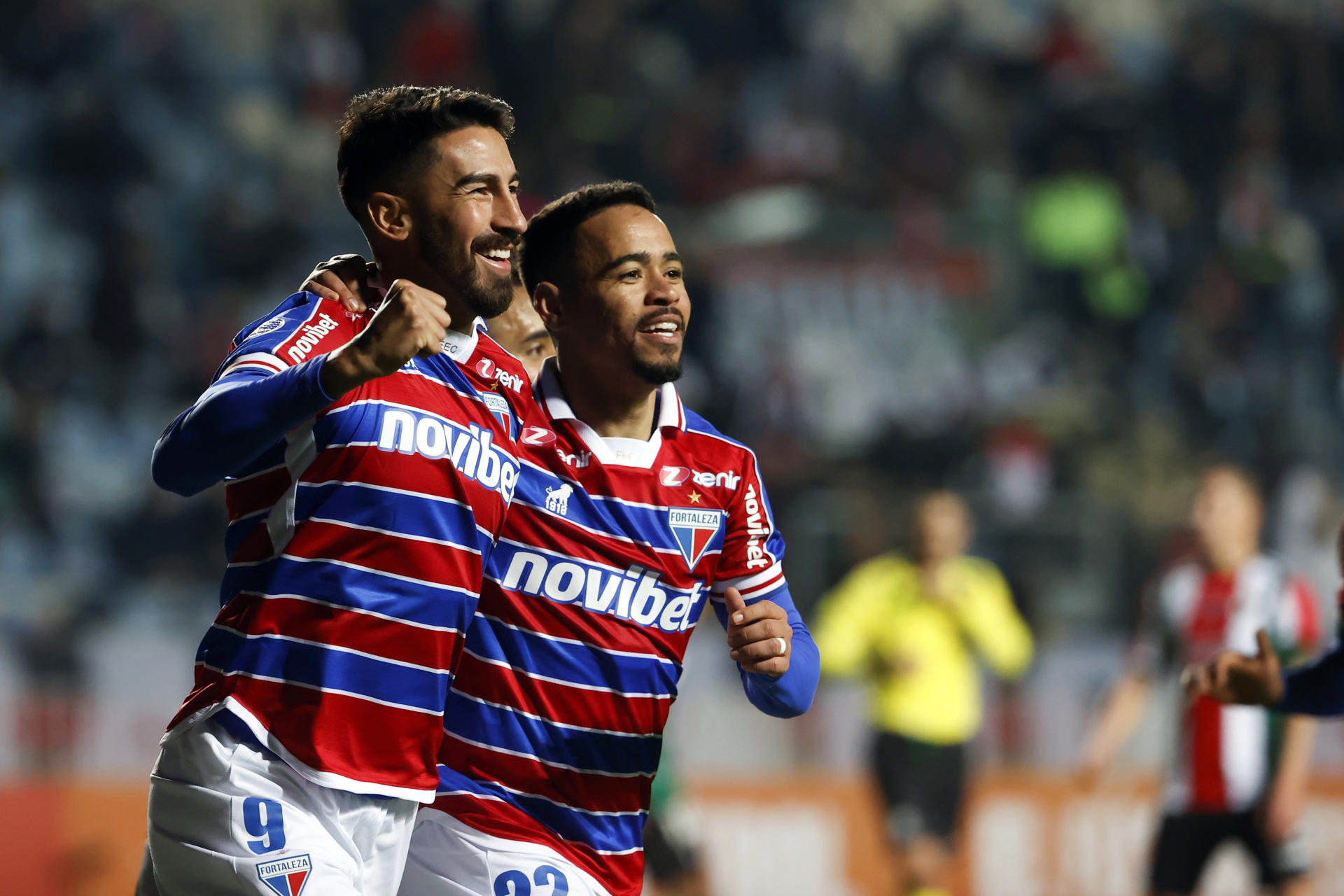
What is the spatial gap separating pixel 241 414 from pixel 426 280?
1.96ft

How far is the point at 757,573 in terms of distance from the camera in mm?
3080

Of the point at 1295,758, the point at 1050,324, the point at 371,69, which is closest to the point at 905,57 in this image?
the point at 1050,324

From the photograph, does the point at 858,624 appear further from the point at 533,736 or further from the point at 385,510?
the point at 385,510

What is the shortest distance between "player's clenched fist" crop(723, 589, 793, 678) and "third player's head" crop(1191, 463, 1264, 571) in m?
4.16

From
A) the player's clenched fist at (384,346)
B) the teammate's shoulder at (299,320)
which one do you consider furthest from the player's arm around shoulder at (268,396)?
the teammate's shoulder at (299,320)

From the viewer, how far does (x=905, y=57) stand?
14.1 m

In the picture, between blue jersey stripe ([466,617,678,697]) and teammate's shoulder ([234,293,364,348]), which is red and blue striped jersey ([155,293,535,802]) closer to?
teammate's shoulder ([234,293,364,348])

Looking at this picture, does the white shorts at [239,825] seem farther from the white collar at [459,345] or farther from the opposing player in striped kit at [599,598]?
the white collar at [459,345]

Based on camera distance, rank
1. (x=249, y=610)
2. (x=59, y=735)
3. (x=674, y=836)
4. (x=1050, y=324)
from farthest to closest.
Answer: (x=1050, y=324) < (x=59, y=735) < (x=674, y=836) < (x=249, y=610)

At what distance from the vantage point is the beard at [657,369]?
118 inches

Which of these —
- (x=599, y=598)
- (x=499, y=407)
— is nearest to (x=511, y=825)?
(x=599, y=598)

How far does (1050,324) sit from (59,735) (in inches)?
336

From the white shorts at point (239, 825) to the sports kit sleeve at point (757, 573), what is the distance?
0.93m

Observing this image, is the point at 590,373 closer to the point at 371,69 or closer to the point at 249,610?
the point at 249,610
